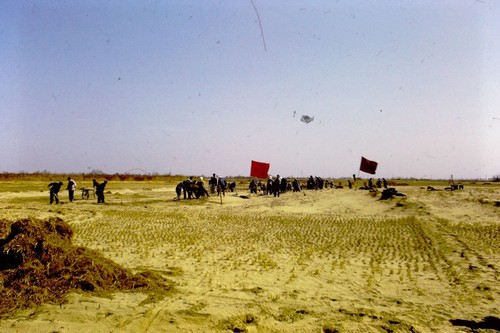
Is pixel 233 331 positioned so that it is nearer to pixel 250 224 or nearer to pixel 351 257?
pixel 351 257

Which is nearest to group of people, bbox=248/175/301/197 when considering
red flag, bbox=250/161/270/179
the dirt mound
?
red flag, bbox=250/161/270/179

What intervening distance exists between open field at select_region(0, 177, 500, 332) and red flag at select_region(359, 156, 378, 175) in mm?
18260

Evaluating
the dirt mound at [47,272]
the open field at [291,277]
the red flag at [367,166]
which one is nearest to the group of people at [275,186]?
the red flag at [367,166]

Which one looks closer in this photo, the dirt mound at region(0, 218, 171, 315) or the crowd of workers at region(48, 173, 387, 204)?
the dirt mound at region(0, 218, 171, 315)

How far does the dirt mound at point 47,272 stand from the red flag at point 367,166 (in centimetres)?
3209

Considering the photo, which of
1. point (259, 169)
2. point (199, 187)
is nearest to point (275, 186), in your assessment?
point (259, 169)

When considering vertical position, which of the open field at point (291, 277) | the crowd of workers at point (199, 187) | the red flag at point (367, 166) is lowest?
the open field at point (291, 277)

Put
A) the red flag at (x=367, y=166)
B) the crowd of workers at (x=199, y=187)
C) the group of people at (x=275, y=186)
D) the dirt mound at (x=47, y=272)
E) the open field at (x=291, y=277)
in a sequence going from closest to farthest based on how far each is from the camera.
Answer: the open field at (x=291, y=277), the dirt mound at (x=47, y=272), the crowd of workers at (x=199, y=187), the group of people at (x=275, y=186), the red flag at (x=367, y=166)

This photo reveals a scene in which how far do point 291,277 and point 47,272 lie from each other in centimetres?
486

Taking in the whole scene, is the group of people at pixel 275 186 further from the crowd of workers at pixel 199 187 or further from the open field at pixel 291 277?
the open field at pixel 291 277

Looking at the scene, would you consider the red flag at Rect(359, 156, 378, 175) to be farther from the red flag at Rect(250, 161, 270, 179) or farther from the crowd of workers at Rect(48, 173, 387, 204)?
the red flag at Rect(250, 161, 270, 179)

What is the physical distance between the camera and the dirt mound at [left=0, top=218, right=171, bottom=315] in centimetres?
612

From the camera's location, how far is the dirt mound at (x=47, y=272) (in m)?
6.12

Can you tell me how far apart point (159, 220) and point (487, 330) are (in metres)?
14.7
